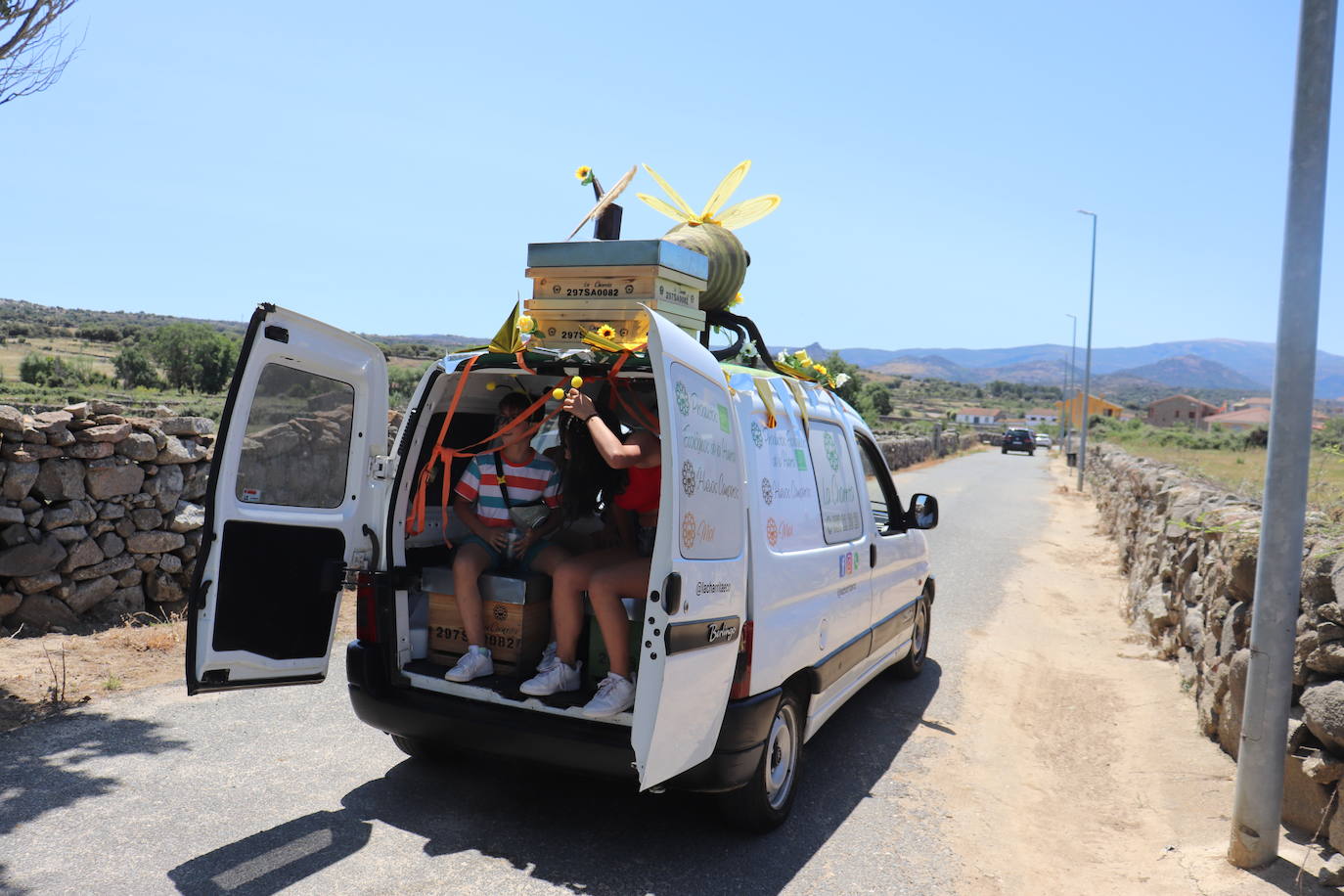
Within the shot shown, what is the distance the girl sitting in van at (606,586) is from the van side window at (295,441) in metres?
1.21

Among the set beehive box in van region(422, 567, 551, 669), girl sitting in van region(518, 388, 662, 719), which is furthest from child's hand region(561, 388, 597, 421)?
beehive box in van region(422, 567, 551, 669)

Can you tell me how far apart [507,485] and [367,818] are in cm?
158

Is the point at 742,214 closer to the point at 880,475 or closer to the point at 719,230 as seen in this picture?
the point at 719,230

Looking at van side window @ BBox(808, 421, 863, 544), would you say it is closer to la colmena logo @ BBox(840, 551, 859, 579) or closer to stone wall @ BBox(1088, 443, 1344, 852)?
la colmena logo @ BBox(840, 551, 859, 579)

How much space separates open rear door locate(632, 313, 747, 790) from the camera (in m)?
3.39

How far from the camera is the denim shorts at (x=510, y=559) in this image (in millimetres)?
4500

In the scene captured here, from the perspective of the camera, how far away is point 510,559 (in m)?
4.55

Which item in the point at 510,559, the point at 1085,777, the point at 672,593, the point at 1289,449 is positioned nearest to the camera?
the point at 672,593

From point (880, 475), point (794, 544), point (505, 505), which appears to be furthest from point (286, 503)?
point (880, 475)

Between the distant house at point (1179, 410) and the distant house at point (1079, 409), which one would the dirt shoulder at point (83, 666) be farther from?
the distant house at point (1179, 410)

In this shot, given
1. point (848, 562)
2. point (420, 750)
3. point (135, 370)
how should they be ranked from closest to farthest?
point (420, 750) → point (848, 562) → point (135, 370)

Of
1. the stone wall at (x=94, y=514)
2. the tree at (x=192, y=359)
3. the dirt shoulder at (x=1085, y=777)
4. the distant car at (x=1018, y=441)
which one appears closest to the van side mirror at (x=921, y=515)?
the dirt shoulder at (x=1085, y=777)

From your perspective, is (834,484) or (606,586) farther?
(834,484)

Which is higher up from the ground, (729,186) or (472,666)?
(729,186)
